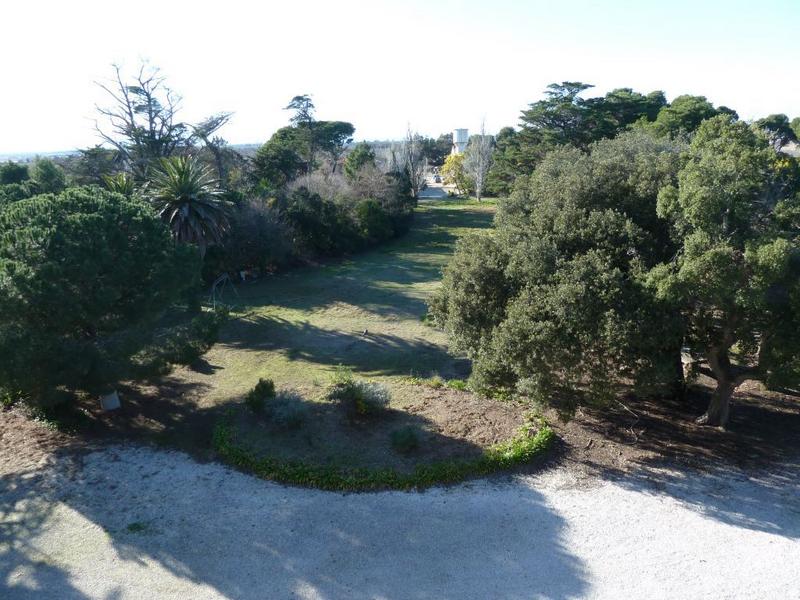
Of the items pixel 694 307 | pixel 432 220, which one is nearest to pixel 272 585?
pixel 694 307

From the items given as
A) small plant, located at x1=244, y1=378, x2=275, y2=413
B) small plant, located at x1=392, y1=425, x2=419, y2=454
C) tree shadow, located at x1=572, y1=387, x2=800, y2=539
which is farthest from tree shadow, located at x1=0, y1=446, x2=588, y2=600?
tree shadow, located at x1=572, y1=387, x2=800, y2=539

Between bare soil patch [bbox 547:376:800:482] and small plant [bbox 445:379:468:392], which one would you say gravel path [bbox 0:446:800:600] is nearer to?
bare soil patch [bbox 547:376:800:482]

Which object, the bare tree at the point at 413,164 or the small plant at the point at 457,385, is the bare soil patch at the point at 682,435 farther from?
the bare tree at the point at 413,164

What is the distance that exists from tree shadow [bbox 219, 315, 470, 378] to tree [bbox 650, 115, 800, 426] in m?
7.48

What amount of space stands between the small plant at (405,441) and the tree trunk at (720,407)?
652 centimetres

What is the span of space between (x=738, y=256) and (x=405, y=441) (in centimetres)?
703

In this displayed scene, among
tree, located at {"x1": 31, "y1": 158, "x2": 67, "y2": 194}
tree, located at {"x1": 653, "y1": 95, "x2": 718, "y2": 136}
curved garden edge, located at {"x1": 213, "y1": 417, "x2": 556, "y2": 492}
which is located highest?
tree, located at {"x1": 653, "y1": 95, "x2": 718, "y2": 136}

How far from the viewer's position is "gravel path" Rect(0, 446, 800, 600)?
806cm

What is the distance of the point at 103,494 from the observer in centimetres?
1042

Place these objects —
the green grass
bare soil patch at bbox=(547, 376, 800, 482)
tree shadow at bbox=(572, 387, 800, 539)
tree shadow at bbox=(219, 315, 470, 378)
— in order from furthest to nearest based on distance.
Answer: tree shadow at bbox=(219, 315, 470, 378), the green grass, bare soil patch at bbox=(547, 376, 800, 482), tree shadow at bbox=(572, 387, 800, 539)

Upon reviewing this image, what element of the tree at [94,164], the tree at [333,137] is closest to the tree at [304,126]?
the tree at [333,137]

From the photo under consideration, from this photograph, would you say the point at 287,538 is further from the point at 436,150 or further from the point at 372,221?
the point at 436,150

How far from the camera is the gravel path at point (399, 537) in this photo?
26.5 feet

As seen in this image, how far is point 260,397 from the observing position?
1328 centimetres
